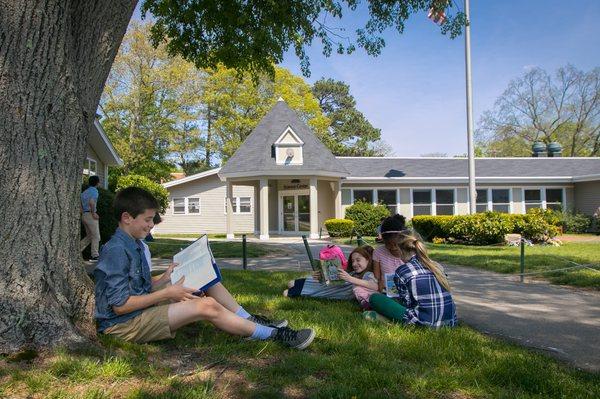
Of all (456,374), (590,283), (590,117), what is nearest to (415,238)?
(456,374)

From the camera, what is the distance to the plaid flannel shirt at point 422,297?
4.50 metres

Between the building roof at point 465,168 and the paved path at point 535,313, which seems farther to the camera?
the building roof at point 465,168

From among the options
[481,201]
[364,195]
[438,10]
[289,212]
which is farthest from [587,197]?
[438,10]

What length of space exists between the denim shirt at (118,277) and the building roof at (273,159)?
19.1m

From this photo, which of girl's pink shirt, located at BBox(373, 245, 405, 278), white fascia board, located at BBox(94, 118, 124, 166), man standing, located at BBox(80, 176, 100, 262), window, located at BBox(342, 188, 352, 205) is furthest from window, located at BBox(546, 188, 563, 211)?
girl's pink shirt, located at BBox(373, 245, 405, 278)

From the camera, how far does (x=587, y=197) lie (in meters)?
27.3

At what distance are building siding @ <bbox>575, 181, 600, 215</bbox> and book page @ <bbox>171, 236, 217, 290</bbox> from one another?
2788cm

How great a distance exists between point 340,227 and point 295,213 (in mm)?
4194

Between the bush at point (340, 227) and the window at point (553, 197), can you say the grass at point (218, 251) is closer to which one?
the bush at point (340, 227)

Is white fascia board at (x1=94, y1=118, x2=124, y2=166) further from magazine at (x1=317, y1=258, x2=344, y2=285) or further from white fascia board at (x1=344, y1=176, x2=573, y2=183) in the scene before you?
magazine at (x1=317, y1=258, x2=344, y2=285)

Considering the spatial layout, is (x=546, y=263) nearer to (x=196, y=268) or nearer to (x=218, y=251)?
(x=218, y=251)

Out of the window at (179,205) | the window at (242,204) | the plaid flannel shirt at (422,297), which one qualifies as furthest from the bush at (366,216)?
the plaid flannel shirt at (422,297)

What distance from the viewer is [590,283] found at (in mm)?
8156

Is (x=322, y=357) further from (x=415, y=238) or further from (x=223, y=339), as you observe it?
(x=415, y=238)
